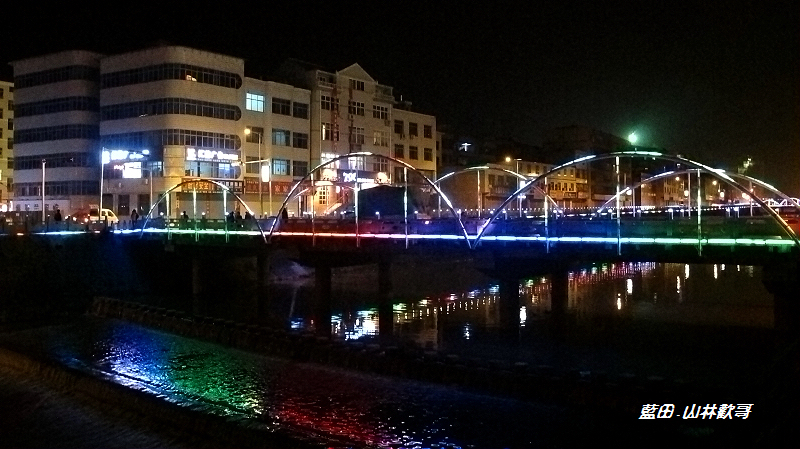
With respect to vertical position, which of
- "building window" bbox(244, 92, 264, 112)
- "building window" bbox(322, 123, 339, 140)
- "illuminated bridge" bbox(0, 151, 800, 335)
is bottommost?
"illuminated bridge" bbox(0, 151, 800, 335)

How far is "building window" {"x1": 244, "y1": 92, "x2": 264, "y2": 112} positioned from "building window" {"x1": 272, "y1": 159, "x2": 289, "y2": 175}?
6270mm

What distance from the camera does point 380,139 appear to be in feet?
314

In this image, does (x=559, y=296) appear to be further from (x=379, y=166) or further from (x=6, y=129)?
(x=6, y=129)

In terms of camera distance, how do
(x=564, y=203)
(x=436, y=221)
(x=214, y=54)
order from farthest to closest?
1. (x=564, y=203)
2. (x=214, y=54)
3. (x=436, y=221)

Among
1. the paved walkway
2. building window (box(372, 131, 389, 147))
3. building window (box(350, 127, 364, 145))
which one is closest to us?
the paved walkway

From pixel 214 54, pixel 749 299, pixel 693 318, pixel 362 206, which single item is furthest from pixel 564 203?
pixel 693 318

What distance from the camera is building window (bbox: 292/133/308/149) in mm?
85625

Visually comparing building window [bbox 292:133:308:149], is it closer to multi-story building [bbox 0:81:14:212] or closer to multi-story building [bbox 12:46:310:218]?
multi-story building [bbox 12:46:310:218]

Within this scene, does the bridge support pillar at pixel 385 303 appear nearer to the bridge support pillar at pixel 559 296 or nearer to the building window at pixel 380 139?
the bridge support pillar at pixel 559 296

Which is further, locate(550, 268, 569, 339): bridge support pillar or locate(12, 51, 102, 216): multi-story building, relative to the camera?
locate(12, 51, 102, 216): multi-story building

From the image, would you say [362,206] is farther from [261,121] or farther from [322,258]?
[322,258]

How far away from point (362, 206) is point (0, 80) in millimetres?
65196

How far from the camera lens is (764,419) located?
19.0 meters

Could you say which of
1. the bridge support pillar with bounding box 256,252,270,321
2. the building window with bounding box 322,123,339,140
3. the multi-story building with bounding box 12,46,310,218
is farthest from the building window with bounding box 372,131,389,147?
the bridge support pillar with bounding box 256,252,270,321
